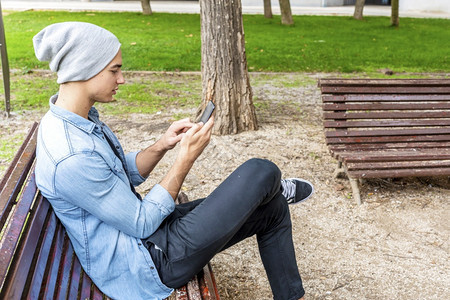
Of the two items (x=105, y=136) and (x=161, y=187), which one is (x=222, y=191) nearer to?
(x=161, y=187)

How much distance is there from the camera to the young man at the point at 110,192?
1.96 m

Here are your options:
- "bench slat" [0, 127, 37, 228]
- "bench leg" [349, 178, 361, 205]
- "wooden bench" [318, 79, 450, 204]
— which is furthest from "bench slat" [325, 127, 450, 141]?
"bench slat" [0, 127, 37, 228]

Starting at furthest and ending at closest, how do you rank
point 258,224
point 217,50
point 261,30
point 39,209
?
point 261,30 < point 217,50 < point 258,224 < point 39,209

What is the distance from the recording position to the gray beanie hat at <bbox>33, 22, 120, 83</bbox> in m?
1.96

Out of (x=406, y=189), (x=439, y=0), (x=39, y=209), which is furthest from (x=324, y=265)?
(x=439, y=0)

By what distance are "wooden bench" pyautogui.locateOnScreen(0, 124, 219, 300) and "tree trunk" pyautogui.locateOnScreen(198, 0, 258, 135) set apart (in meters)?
3.40

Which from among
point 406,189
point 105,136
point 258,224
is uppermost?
point 105,136

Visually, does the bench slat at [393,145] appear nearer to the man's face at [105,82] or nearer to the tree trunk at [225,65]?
the tree trunk at [225,65]

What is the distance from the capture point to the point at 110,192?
2.00 metres

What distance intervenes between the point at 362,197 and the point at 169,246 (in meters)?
2.60

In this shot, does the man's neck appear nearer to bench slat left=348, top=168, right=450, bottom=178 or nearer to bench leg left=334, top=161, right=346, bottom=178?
bench slat left=348, top=168, right=450, bottom=178

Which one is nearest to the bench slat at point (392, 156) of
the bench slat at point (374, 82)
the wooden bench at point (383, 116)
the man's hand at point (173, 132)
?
the wooden bench at point (383, 116)

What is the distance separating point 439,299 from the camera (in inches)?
122

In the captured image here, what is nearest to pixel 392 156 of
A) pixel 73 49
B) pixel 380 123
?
pixel 380 123
